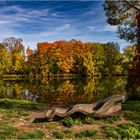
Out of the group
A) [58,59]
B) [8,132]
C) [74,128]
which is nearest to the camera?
[8,132]

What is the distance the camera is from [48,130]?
1468cm

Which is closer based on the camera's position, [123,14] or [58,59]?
[123,14]

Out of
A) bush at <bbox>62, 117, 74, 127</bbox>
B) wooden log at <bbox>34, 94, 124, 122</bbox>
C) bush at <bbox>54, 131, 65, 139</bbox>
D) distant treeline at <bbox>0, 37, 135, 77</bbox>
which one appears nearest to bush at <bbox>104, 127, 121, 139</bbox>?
bush at <bbox>62, 117, 74, 127</bbox>

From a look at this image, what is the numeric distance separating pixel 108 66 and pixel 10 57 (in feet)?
110

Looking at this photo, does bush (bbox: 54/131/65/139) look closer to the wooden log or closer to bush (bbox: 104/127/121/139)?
bush (bbox: 104/127/121/139)

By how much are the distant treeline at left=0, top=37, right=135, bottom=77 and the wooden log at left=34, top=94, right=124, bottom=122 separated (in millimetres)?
89190

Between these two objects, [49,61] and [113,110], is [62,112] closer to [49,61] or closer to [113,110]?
[113,110]

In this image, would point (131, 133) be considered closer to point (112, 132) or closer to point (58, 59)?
point (112, 132)

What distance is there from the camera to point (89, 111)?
675 inches

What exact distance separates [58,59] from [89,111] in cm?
9503

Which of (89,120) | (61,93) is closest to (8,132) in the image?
(89,120)

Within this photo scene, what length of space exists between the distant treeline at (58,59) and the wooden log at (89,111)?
89.2 meters

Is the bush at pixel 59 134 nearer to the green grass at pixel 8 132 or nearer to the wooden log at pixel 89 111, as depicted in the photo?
the green grass at pixel 8 132

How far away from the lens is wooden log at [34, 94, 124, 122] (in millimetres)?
16609
